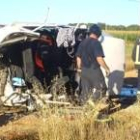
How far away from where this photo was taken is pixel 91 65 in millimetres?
11570

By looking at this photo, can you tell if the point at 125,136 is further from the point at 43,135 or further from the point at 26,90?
the point at 26,90

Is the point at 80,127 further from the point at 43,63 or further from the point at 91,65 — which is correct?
the point at 43,63

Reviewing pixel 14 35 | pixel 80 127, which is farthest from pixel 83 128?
pixel 14 35

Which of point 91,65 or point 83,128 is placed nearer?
point 83,128

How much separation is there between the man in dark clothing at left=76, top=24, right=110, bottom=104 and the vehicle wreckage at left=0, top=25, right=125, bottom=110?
17.9 inches

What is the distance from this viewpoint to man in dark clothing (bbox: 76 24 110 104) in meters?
11.5

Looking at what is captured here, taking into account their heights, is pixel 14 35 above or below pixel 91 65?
above

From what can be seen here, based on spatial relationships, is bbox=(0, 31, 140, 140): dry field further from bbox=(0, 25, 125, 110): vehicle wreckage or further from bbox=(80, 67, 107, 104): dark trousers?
bbox=(80, 67, 107, 104): dark trousers

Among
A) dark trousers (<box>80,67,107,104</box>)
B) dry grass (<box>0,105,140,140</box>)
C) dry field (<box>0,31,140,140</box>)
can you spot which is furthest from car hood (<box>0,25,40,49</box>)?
dry grass (<box>0,105,140,140</box>)

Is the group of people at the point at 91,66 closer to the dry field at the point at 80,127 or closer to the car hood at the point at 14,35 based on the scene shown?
the car hood at the point at 14,35

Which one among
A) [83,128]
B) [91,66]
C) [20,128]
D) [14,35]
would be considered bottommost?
[20,128]

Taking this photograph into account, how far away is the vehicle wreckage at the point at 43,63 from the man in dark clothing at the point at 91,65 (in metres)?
0.45

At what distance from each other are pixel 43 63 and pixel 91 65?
1.03 metres

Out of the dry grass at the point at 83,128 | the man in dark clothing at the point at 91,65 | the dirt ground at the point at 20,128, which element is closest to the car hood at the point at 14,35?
the man in dark clothing at the point at 91,65
